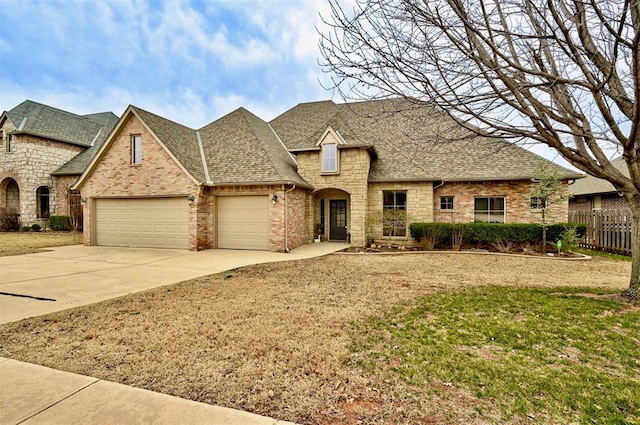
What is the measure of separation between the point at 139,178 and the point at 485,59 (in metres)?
13.9

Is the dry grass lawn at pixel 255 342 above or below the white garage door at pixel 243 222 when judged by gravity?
below

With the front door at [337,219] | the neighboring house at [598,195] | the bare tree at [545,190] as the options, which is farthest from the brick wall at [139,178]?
the neighboring house at [598,195]

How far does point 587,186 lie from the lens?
22.6 metres

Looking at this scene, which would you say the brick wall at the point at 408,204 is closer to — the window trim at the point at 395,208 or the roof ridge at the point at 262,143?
the window trim at the point at 395,208

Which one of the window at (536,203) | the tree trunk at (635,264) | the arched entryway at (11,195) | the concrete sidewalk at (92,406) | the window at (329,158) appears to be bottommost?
the concrete sidewalk at (92,406)

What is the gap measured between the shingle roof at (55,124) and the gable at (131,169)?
1130cm

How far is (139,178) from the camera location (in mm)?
13547

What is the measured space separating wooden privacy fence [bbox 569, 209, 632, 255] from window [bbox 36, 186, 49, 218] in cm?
3248

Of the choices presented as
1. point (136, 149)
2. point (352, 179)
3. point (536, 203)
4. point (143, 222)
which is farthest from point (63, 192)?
point (536, 203)

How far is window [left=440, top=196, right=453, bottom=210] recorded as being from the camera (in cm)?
1473

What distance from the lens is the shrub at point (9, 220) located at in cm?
2031

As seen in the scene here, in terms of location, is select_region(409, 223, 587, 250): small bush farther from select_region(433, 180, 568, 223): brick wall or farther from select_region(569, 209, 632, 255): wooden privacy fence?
select_region(433, 180, 568, 223): brick wall

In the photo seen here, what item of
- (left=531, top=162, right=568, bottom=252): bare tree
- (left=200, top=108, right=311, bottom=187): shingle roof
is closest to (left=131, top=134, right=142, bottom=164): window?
(left=200, top=108, right=311, bottom=187): shingle roof

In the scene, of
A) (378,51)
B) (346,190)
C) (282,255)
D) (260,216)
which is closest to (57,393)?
(378,51)
